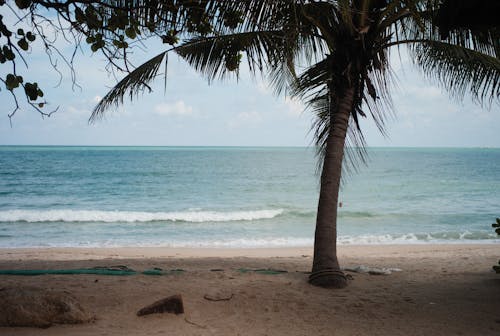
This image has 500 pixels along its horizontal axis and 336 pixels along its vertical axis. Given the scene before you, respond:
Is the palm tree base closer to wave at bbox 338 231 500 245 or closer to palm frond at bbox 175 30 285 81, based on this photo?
palm frond at bbox 175 30 285 81

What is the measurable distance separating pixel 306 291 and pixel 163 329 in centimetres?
192

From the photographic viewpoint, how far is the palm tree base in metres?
5.48

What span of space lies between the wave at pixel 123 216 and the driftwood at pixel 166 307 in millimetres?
12557

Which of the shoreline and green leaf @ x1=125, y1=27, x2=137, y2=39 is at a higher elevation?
green leaf @ x1=125, y1=27, x2=137, y2=39

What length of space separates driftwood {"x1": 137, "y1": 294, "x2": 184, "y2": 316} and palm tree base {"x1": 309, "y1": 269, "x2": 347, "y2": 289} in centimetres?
189

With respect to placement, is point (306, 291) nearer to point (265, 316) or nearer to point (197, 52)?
point (265, 316)

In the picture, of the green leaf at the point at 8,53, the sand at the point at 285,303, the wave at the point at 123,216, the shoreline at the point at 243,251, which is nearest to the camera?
the green leaf at the point at 8,53

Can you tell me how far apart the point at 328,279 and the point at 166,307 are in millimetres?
2108

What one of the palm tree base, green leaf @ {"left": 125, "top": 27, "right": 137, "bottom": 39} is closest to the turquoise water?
the palm tree base

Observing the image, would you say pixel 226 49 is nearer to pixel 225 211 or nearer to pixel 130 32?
pixel 130 32

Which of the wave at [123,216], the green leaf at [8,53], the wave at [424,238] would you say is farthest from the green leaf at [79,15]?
the wave at [123,216]

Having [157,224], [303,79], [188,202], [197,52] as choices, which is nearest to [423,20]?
[303,79]

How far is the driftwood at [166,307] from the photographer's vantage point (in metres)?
4.25

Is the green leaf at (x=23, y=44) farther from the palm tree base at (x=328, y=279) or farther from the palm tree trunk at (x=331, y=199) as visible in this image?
the palm tree base at (x=328, y=279)
